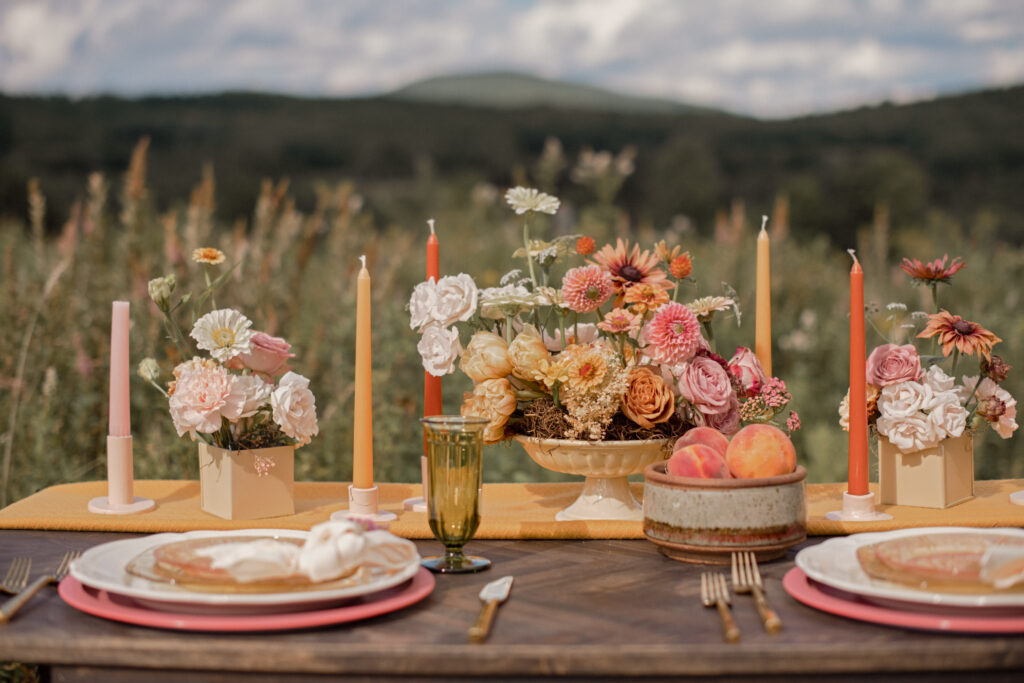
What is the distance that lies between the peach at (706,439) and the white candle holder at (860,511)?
0.21 meters

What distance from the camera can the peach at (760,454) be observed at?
1.07 meters

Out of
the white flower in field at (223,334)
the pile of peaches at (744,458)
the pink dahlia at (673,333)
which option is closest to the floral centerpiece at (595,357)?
the pink dahlia at (673,333)

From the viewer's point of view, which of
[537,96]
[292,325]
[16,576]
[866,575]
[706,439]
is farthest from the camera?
[537,96]

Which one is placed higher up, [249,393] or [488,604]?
[249,393]

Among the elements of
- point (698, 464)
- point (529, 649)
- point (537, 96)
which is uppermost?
point (537, 96)

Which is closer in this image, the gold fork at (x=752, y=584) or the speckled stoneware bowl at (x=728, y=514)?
the gold fork at (x=752, y=584)

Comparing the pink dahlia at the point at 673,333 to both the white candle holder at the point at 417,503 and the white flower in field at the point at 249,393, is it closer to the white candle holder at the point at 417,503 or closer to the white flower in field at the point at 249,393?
the white candle holder at the point at 417,503

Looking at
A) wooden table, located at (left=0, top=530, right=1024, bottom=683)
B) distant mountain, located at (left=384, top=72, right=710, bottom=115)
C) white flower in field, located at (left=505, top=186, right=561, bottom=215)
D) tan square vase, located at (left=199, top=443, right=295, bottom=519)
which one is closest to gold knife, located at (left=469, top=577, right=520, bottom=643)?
wooden table, located at (left=0, top=530, right=1024, bottom=683)

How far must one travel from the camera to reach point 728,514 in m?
1.05

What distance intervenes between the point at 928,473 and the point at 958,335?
7.8 inches

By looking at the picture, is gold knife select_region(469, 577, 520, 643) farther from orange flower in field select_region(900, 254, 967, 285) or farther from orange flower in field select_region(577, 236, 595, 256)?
orange flower in field select_region(900, 254, 967, 285)

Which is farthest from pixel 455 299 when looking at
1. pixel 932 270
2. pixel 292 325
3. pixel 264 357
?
pixel 292 325

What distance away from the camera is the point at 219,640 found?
31.7 inches

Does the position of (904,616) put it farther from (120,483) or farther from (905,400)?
(120,483)
